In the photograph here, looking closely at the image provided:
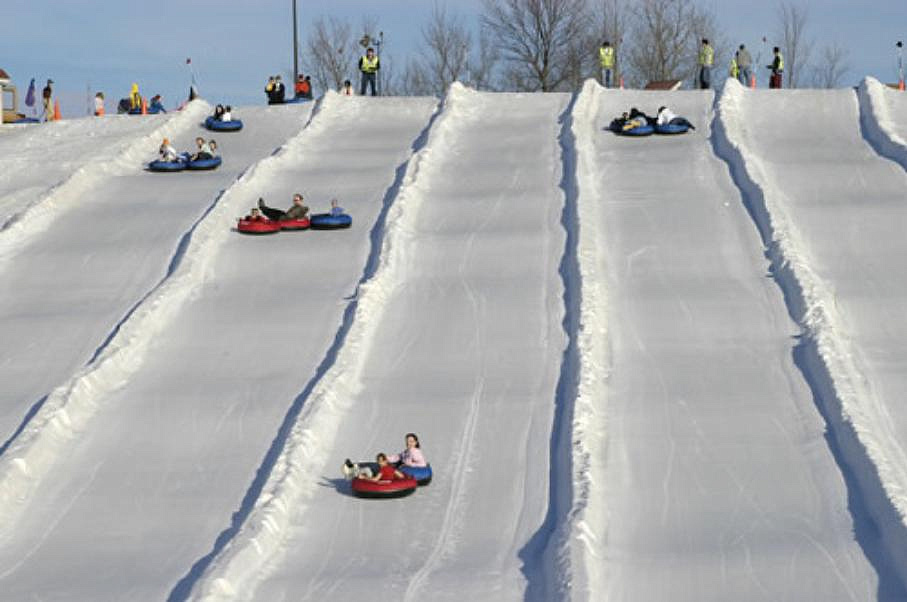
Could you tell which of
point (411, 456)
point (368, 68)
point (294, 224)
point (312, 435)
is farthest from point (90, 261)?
point (368, 68)

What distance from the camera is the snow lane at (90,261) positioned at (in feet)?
65.8

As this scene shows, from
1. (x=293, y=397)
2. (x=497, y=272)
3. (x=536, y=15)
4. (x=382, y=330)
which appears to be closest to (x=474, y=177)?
(x=497, y=272)

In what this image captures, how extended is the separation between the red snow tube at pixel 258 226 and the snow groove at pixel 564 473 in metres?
4.22

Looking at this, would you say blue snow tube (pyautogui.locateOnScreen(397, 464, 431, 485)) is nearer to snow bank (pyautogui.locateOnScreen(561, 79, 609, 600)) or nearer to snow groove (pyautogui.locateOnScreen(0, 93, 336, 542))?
snow bank (pyautogui.locateOnScreen(561, 79, 609, 600))

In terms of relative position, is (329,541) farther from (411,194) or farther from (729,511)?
(411,194)

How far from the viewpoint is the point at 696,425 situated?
17172mm

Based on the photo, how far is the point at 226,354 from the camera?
20.1 m

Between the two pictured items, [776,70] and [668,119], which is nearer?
[668,119]

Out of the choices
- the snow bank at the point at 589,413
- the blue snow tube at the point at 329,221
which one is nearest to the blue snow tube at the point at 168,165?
the blue snow tube at the point at 329,221

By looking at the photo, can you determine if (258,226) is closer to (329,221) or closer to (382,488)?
(329,221)

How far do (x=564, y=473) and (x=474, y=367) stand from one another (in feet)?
11.4

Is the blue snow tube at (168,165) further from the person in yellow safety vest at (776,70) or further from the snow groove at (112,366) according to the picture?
the person in yellow safety vest at (776,70)

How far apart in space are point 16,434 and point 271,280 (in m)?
6.13

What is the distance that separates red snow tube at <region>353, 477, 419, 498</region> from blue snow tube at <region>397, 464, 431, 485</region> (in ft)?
0.37
